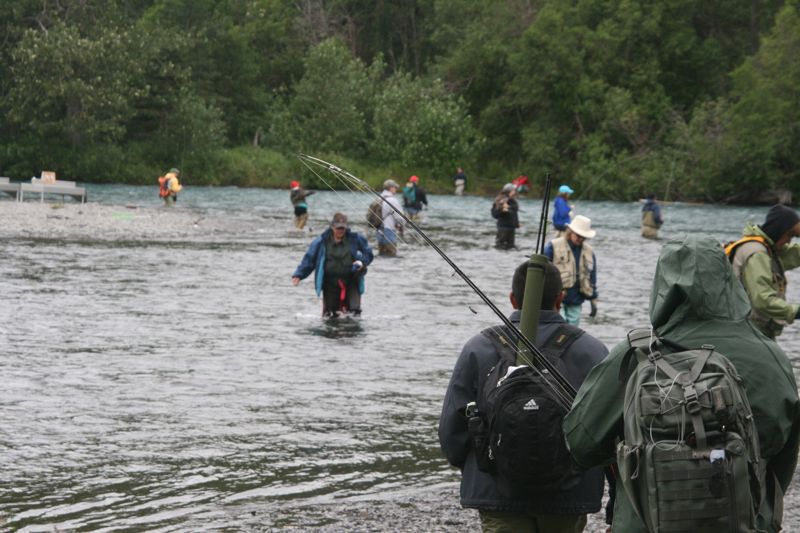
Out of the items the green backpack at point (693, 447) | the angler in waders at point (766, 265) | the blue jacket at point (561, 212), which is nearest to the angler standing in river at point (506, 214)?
the blue jacket at point (561, 212)

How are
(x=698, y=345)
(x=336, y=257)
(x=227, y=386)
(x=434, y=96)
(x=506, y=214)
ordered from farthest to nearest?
(x=434, y=96) → (x=506, y=214) → (x=336, y=257) → (x=227, y=386) → (x=698, y=345)

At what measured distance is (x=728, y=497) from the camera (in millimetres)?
3645

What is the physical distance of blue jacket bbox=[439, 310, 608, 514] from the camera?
4668mm

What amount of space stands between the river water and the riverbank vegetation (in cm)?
4692

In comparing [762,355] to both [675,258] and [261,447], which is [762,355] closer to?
[675,258]

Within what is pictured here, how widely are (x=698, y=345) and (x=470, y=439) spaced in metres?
1.19

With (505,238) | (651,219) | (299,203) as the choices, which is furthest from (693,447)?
(651,219)

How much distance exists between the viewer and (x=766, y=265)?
8906 millimetres

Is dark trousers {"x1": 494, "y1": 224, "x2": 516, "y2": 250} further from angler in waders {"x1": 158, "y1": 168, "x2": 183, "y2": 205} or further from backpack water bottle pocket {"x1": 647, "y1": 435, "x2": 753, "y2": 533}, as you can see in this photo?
backpack water bottle pocket {"x1": 647, "y1": 435, "x2": 753, "y2": 533}

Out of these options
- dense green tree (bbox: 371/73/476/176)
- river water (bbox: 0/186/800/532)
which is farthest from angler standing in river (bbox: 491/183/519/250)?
dense green tree (bbox: 371/73/476/176)

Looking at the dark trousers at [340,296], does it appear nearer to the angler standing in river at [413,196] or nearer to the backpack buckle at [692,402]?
the backpack buckle at [692,402]

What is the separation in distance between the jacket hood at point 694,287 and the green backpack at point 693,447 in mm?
243

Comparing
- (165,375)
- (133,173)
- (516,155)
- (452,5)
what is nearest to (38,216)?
(165,375)

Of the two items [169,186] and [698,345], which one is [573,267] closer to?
[698,345]
